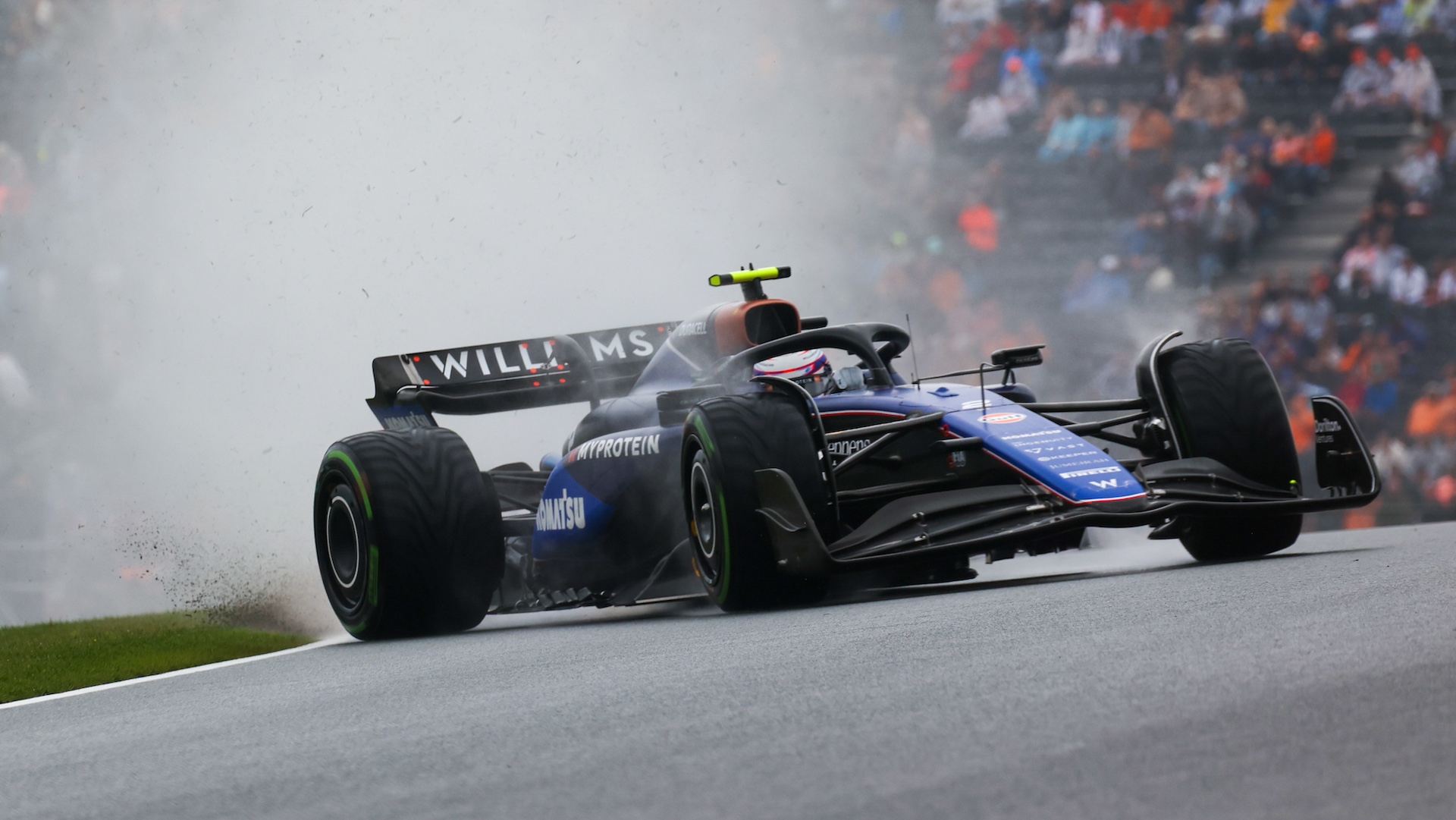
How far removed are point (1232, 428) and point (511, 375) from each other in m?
3.77

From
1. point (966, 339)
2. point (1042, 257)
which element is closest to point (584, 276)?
point (966, 339)

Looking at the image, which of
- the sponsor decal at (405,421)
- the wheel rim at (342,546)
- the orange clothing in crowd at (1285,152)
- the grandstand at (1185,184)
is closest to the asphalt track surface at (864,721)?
the wheel rim at (342,546)

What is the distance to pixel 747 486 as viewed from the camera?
6637 millimetres

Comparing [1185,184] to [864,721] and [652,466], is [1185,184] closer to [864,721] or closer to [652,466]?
[652,466]

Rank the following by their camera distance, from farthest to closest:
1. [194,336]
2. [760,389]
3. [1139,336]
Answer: [1139,336]
[194,336]
[760,389]

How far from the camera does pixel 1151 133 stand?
690 inches

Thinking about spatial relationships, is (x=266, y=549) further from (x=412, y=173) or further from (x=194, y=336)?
(x=412, y=173)

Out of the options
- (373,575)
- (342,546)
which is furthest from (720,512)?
(342,546)

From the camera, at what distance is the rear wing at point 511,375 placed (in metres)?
8.93

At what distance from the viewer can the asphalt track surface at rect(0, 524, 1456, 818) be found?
2969mm

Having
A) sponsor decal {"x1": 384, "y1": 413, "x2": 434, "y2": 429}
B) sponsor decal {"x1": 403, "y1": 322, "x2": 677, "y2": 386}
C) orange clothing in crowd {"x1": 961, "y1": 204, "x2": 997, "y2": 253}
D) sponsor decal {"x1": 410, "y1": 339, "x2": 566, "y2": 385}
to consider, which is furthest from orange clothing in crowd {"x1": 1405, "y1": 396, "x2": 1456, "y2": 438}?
sponsor decal {"x1": 384, "y1": 413, "x2": 434, "y2": 429}

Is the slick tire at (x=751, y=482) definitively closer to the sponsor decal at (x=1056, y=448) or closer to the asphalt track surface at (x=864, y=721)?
the asphalt track surface at (x=864, y=721)

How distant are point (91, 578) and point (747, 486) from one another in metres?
8.60

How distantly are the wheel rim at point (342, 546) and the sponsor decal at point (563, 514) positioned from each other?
0.87m
